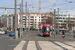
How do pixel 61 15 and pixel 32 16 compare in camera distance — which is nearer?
pixel 32 16

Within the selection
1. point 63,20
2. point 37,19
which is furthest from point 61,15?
point 37,19

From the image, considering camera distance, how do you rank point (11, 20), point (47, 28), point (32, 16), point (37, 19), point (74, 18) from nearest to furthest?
1. point (47, 28)
2. point (32, 16)
3. point (37, 19)
4. point (74, 18)
5. point (11, 20)

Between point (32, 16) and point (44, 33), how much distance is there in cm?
6909

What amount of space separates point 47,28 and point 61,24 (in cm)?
8253

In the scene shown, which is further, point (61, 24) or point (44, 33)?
point (61, 24)

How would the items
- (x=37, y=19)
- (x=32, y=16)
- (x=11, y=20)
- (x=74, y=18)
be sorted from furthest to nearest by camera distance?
(x=11, y=20) → (x=74, y=18) → (x=37, y=19) → (x=32, y=16)

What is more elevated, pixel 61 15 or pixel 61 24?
pixel 61 15

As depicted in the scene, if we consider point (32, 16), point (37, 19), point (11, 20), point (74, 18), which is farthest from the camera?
point (11, 20)

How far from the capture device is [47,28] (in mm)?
35750

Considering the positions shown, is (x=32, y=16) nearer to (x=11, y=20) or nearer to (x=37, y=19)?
(x=37, y=19)

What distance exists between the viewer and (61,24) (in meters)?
116

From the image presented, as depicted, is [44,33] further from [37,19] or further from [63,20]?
[63,20]

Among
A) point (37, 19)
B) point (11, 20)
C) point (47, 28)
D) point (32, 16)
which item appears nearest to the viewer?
point (47, 28)

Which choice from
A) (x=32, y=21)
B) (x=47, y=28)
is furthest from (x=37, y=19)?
(x=47, y=28)
